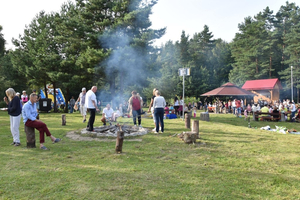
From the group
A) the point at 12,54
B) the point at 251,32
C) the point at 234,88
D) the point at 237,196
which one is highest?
the point at 251,32

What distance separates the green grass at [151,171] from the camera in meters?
3.19

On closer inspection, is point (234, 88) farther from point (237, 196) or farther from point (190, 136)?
point (237, 196)

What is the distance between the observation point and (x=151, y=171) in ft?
13.4

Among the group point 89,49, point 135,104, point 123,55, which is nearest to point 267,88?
point 123,55

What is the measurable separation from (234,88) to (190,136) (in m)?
14.5

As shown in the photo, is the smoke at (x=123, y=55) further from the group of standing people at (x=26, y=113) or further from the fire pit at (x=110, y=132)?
the group of standing people at (x=26, y=113)

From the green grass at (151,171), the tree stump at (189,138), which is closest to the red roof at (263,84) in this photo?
the green grass at (151,171)

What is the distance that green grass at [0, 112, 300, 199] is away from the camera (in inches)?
125

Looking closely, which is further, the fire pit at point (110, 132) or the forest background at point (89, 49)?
the forest background at point (89, 49)

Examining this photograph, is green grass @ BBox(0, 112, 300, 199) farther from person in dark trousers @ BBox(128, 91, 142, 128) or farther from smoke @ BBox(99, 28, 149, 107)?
Answer: smoke @ BBox(99, 28, 149, 107)

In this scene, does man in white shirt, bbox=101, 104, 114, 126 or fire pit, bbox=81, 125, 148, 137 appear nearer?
fire pit, bbox=81, 125, 148, 137

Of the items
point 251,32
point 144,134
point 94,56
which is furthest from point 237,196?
point 251,32

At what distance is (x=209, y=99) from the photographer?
117 feet

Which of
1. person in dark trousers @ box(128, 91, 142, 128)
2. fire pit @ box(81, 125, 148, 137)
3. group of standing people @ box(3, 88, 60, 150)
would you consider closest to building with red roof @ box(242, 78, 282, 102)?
person in dark trousers @ box(128, 91, 142, 128)
